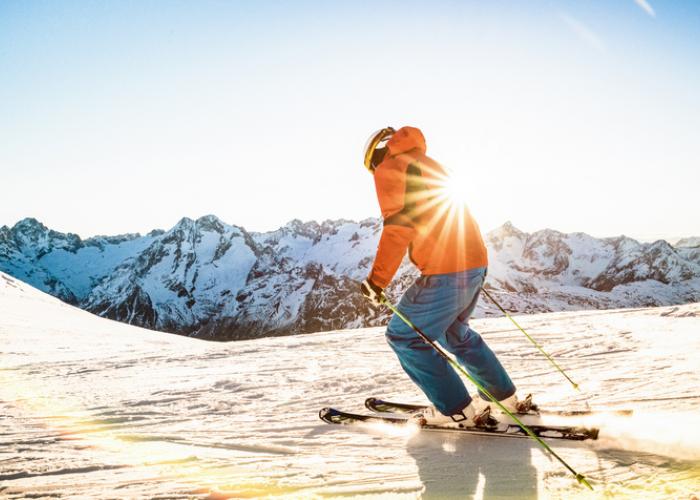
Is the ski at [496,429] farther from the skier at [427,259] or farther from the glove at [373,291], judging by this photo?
the glove at [373,291]

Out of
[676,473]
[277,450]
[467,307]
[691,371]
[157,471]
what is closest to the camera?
[676,473]

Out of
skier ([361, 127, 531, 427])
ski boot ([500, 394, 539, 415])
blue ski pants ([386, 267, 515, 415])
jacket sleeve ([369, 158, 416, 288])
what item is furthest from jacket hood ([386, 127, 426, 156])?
ski boot ([500, 394, 539, 415])

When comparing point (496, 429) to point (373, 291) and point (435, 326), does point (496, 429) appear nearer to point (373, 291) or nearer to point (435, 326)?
point (435, 326)

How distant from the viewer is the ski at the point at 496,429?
3700 millimetres

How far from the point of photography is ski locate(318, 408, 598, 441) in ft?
12.1

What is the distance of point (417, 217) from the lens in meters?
3.89

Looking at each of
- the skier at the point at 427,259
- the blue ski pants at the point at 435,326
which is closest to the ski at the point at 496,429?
the skier at the point at 427,259

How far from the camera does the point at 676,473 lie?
115 inches

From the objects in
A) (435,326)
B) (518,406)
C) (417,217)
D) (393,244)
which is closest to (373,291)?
(393,244)

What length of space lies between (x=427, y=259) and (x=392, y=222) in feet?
1.54

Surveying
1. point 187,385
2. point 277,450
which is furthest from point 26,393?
point 277,450

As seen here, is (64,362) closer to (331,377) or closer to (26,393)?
(26,393)

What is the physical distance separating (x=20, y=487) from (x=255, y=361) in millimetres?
5887

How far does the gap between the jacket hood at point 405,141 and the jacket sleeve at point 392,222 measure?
0.64 ft
